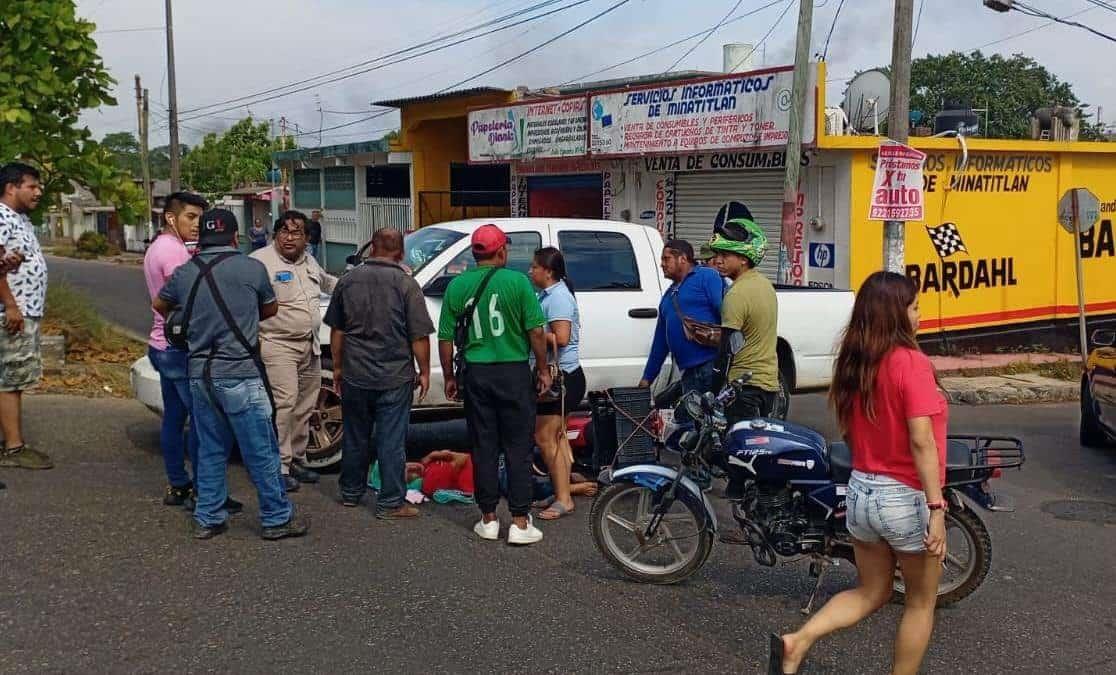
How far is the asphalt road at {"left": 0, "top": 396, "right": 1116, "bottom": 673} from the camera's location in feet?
14.9

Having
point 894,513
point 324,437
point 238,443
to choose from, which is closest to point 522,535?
point 238,443

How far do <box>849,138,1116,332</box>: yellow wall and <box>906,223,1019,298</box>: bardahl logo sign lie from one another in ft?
0.05

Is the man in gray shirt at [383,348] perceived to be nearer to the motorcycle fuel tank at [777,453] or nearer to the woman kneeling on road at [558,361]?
the woman kneeling on road at [558,361]

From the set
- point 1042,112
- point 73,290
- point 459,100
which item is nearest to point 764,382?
point 73,290

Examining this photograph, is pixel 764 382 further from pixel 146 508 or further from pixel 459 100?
pixel 459 100

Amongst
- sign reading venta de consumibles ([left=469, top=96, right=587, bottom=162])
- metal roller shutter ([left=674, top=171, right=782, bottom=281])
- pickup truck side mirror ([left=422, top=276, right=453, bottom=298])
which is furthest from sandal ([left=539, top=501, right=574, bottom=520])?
sign reading venta de consumibles ([left=469, top=96, right=587, bottom=162])

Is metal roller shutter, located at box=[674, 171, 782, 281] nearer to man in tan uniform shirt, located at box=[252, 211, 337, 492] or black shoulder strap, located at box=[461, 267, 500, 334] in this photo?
man in tan uniform shirt, located at box=[252, 211, 337, 492]

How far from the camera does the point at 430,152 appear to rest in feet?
84.3

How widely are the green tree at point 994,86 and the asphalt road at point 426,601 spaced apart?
4999 centimetres

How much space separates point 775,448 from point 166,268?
367 centimetres

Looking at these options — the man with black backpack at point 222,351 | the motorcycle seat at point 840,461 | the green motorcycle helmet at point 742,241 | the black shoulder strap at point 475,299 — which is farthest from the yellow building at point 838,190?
the man with black backpack at point 222,351

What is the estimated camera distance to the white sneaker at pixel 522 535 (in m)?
6.07

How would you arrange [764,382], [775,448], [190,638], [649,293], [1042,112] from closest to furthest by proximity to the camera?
[190,638] → [775,448] → [764,382] → [649,293] → [1042,112]

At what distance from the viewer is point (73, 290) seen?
12.7m
